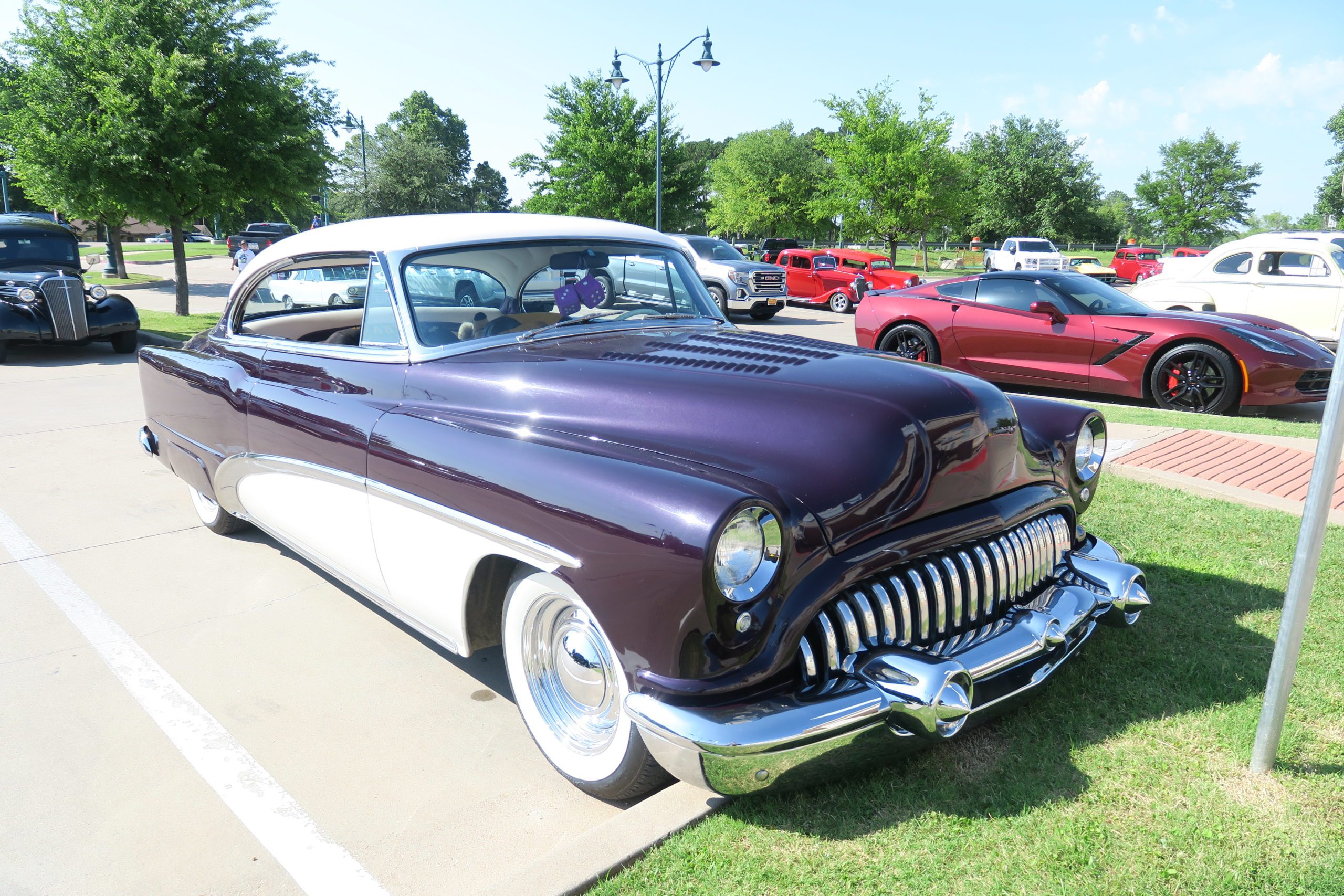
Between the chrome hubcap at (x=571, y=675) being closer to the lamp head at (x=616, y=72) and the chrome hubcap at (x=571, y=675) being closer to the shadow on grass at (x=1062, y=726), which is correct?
the shadow on grass at (x=1062, y=726)

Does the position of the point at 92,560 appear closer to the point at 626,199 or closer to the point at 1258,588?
the point at 1258,588

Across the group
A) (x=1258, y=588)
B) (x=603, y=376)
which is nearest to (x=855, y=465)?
(x=603, y=376)

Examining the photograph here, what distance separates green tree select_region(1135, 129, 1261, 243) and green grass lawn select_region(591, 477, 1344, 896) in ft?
197

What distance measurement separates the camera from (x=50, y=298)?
11.6 metres

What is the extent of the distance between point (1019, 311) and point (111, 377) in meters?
10.7

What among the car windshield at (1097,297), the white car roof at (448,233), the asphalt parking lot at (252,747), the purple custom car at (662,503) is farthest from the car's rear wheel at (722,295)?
the purple custom car at (662,503)

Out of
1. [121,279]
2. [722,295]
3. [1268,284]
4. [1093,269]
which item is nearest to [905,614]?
[1268,284]

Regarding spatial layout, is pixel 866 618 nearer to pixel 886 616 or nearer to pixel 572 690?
pixel 886 616

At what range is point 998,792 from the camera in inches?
99.0

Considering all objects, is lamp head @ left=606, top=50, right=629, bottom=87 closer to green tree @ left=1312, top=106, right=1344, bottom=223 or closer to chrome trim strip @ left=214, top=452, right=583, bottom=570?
chrome trim strip @ left=214, top=452, right=583, bottom=570

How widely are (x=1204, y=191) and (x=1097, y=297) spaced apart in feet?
181

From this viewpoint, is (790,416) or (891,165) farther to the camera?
(891,165)

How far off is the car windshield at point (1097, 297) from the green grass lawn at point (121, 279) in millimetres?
24401

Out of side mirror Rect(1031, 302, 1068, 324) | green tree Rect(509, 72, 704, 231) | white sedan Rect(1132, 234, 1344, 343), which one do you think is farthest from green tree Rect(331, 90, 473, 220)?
side mirror Rect(1031, 302, 1068, 324)
